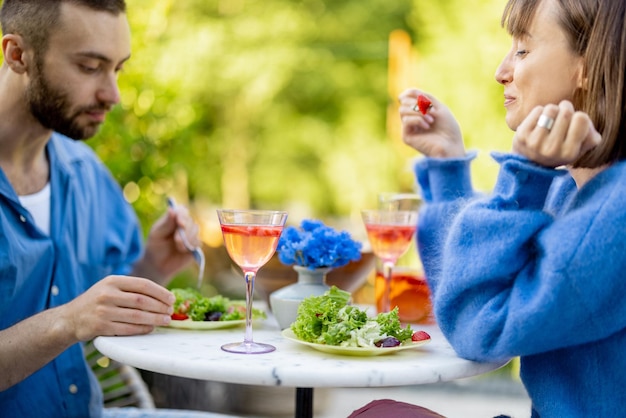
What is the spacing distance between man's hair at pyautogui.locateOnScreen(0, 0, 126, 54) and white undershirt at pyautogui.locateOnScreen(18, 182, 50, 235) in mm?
470

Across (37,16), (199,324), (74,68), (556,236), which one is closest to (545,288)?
(556,236)

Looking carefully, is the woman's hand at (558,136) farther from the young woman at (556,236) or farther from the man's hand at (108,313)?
the man's hand at (108,313)

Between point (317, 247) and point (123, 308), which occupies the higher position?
point (317, 247)

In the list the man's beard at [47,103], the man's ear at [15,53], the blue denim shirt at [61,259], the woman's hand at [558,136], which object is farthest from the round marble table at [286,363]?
the man's ear at [15,53]

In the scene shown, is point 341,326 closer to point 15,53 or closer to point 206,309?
point 206,309

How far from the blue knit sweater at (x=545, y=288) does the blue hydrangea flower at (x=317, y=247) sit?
0.44m

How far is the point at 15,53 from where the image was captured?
2.54m

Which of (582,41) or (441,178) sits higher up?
(582,41)

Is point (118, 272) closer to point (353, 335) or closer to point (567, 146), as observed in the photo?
point (353, 335)

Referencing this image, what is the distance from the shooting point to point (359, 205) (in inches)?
450

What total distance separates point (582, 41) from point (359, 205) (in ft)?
32.3

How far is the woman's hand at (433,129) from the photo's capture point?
2299mm

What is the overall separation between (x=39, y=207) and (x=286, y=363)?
1339 mm

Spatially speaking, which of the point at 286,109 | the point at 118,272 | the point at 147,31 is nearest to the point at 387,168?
the point at 286,109
